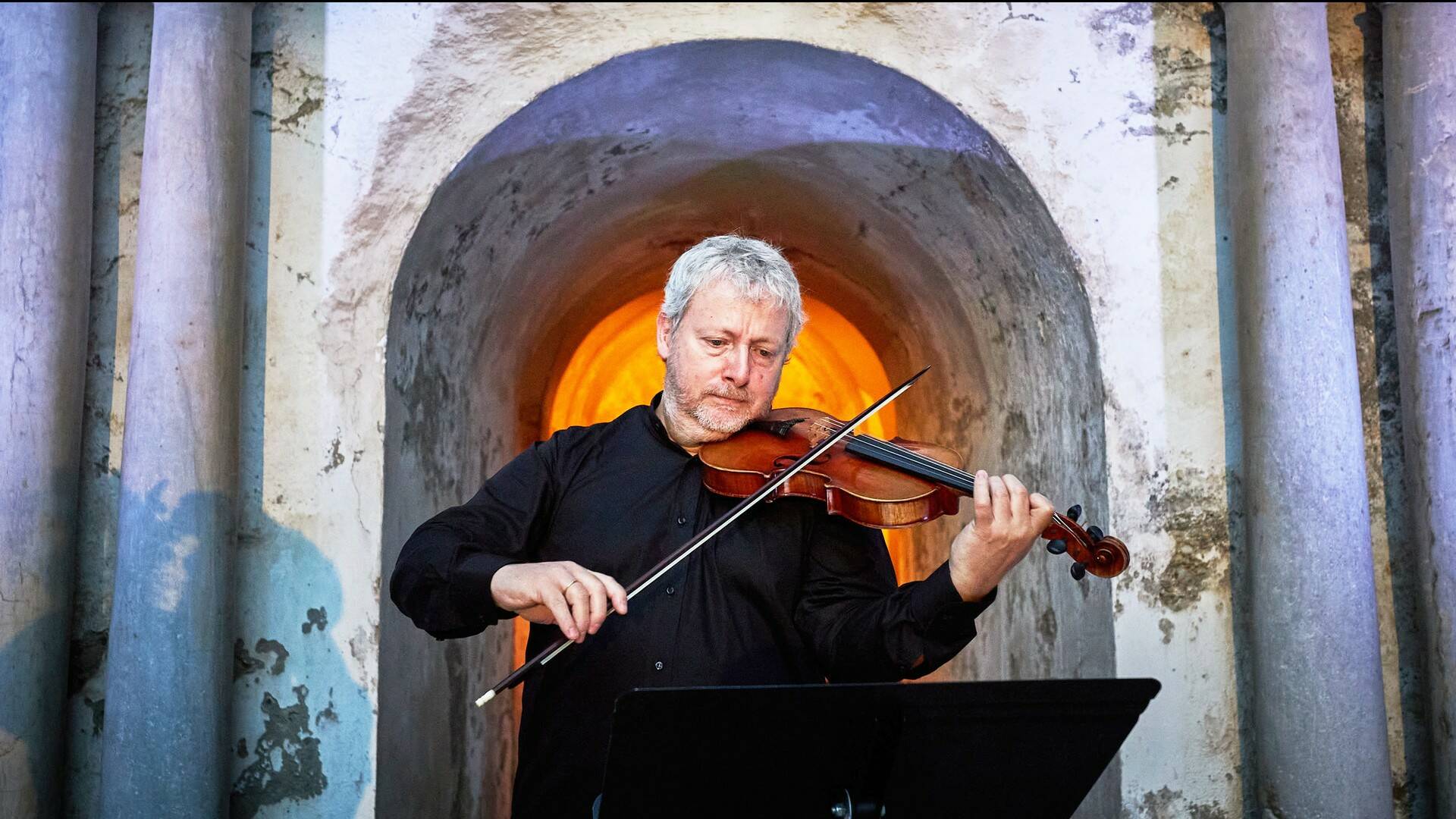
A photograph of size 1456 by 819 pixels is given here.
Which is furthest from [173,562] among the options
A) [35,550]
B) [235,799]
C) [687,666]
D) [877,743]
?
[877,743]

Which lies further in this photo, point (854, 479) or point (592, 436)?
point (592, 436)

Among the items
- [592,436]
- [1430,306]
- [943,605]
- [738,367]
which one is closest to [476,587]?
[592,436]

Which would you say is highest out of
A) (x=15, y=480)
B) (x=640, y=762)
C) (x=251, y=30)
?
(x=251, y=30)

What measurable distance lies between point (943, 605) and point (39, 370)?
2.26 m

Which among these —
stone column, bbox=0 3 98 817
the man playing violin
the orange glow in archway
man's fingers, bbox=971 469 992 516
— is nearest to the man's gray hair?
the man playing violin

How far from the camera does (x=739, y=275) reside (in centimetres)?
262

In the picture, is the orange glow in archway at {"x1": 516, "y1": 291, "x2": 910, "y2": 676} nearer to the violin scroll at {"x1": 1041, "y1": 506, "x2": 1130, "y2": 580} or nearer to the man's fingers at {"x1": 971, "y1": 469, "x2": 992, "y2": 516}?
the violin scroll at {"x1": 1041, "y1": 506, "x2": 1130, "y2": 580}

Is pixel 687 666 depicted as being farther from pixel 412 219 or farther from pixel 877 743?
pixel 412 219

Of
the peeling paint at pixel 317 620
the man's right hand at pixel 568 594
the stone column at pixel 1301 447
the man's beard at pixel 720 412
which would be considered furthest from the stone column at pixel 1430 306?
the peeling paint at pixel 317 620

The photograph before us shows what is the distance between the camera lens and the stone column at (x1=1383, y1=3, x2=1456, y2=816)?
3.04 meters

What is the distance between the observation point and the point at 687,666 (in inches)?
96.5

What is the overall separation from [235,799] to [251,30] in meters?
1.97

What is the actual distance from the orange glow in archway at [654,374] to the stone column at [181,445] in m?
2.24

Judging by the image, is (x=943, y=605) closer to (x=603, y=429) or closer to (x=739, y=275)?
(x=739, y=275)
